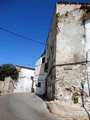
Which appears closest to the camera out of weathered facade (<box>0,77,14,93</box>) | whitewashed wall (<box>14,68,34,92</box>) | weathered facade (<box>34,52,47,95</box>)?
weathered facade (<box>34,52,47,95</box>)

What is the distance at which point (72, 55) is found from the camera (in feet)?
41.7

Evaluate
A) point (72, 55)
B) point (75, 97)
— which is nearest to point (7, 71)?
point (72, 55)

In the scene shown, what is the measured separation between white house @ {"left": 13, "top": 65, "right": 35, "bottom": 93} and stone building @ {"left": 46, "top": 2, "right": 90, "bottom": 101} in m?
19.9

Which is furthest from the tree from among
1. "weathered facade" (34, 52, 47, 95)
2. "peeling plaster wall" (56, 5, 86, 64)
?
"peeling plaster wall" (56, 5, 86, 64)

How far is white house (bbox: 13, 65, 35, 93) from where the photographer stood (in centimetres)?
3219

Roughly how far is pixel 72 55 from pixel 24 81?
21.5 meters

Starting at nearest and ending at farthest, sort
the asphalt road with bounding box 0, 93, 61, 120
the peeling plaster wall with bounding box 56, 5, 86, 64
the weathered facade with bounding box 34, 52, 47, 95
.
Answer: the asphalt road with bounding box 0, 93, 61, 120, the peeling plaster wall with bounding box 56, 5, 86, 64, the weathered facade with bounding box 34, 52, 47, 95

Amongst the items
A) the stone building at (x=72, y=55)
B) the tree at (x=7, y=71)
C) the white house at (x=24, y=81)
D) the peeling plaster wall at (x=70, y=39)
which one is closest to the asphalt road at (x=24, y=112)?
the stone building at (x=72, y=55)

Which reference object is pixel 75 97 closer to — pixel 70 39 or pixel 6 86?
pixel 70 39

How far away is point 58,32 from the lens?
13867 millimetres

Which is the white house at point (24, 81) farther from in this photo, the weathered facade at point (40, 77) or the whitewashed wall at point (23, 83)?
the weathered facade at point (40, 77)

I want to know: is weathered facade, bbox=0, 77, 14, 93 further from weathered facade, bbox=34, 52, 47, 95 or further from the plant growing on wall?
the plant growing on wall

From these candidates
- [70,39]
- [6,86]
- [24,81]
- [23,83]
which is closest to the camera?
[70,39]

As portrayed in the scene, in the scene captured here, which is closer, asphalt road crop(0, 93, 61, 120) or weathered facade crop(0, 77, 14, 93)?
asphalt road crop(0, 93, 61, 120)
